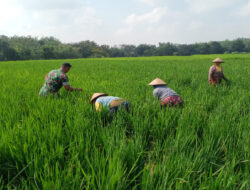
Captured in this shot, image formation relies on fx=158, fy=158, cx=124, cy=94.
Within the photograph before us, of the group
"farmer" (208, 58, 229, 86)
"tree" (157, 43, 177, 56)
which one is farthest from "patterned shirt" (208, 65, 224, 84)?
"tree" (157, 43, 177, 56)

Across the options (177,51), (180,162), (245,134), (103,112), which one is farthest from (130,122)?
(177,51)

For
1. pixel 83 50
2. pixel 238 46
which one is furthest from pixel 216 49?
pixel 83 50

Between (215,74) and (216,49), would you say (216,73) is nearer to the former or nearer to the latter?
(215,74)

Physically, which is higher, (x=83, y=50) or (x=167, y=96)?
(x=83, y=50)

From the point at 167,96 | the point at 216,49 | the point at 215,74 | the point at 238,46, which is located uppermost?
the point at 238,46

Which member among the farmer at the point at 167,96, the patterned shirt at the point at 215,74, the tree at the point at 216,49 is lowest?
the farmer at the point at 167,96

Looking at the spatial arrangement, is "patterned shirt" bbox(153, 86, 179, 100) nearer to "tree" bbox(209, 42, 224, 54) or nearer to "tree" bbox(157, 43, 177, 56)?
"tree" bbox(157, 43, 177, 56)

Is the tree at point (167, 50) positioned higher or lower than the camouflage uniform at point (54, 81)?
higher

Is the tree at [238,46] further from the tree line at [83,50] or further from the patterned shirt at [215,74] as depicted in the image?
the patterned shirt at [215,74]

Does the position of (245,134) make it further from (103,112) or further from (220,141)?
(103,112)

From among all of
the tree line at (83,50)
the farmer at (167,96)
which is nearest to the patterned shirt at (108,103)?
the farmer at (167,96)

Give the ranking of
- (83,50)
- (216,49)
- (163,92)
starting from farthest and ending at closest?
(216,49) → (83,50) → (163,92)

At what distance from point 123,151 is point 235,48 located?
253 feet

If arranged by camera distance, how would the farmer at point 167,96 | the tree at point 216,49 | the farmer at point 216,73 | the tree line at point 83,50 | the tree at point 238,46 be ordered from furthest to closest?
1. the tree at point 216,49
2. the tree at point 238,46
3. the tree line at point 83,50
4. the farmer at point 216,73
5. the farmer at point 167,96
